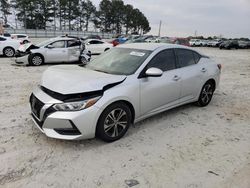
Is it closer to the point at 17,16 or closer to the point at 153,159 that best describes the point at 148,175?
the point at 153,159

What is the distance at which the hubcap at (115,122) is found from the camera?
3758 mm

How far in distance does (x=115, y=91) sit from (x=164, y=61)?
1.46 m

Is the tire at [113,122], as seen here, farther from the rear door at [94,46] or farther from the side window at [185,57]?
the rear door at [94,46]

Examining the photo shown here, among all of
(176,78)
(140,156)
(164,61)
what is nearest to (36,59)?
(164,61)

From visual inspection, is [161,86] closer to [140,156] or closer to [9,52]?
[140,156]

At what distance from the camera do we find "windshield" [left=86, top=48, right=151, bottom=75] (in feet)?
14.0

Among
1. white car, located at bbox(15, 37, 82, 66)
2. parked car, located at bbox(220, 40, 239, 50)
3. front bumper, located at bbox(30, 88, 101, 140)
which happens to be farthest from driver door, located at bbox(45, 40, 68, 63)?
parked car, located at bbox(220, 40, 239, 50)

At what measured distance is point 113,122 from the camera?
12.5ft

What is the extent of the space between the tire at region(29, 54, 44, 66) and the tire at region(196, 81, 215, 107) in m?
8.56

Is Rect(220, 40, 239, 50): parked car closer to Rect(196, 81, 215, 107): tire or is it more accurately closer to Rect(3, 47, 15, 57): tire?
Rect(3, 47, 15, 57): tire

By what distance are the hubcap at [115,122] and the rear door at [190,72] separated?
1624 mm

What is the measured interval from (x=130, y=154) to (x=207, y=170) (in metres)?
1.08

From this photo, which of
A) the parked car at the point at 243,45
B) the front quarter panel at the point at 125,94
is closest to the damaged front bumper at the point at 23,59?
the front quarter panel at the point at 125,94

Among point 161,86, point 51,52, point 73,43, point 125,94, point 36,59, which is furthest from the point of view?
point 73,43
